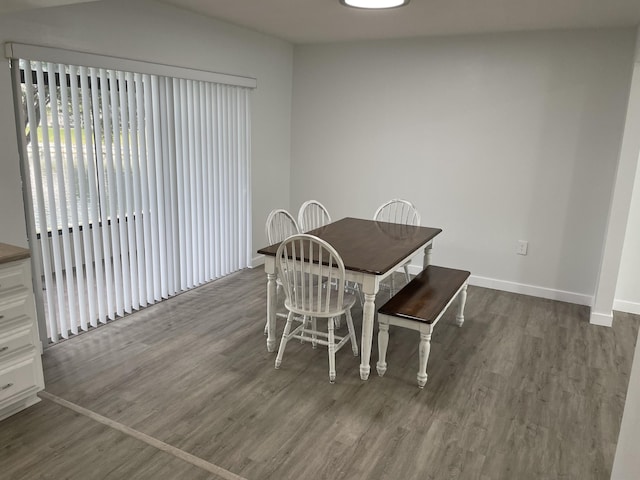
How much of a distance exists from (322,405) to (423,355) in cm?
64

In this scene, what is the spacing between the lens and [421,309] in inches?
111

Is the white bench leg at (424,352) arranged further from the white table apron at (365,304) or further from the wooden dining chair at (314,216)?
the wooden dining chair at (314,216)

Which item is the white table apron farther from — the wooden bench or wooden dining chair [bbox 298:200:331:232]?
wooden dining chair [bbox 298:200:331:232]

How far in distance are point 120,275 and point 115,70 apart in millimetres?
1428

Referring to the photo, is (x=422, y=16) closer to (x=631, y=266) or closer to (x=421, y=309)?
(x=421, y=309)

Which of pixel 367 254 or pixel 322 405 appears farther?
pixel 367 254

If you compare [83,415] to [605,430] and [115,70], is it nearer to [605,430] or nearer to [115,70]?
[115,70]

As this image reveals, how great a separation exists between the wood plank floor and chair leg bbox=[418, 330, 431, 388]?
7cm

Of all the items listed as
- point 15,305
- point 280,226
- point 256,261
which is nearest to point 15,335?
point 15,305

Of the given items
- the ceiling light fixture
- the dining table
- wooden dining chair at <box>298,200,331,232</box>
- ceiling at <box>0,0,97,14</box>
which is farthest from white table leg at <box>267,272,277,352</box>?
ceiling at <box>0,0,97,14</box>

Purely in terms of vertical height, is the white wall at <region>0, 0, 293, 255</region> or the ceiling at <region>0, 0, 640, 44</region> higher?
the ceiling at <region>0, 0, 640, 44</region>

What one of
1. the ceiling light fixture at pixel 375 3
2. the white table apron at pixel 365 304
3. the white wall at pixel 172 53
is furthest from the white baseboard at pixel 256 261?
the ceiling light fixture at pixel 375 3

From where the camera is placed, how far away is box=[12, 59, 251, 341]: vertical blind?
291cm

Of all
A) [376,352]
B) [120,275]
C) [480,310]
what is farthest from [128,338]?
[480,310]
